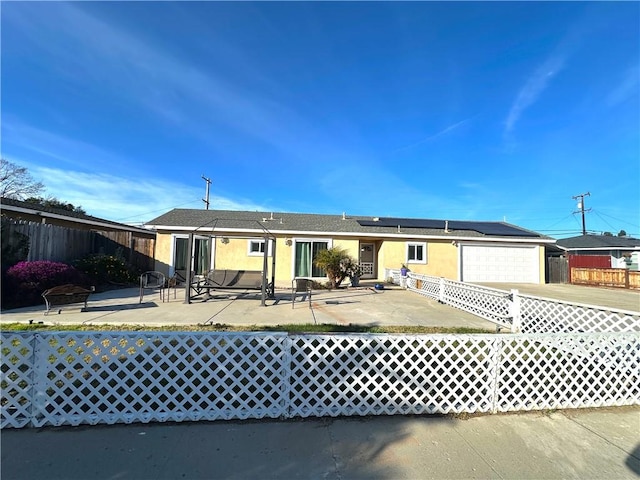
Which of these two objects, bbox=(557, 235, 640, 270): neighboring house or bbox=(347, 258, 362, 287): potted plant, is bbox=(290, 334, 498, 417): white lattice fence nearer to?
bbox=(347, 258, 362, 287): potted plant

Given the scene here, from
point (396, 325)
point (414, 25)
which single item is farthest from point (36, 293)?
point (414, 25)

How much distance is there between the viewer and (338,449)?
265 centimetres

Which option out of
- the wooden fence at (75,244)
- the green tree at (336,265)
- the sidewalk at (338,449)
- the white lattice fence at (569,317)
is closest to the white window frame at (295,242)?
the green tree at (336,265)

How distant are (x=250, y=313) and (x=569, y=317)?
7009 mm

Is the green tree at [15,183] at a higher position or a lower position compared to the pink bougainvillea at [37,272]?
higher

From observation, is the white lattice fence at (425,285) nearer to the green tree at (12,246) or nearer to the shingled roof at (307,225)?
the shingled roof at (307,225)

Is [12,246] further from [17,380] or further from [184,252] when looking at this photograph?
[17,380]

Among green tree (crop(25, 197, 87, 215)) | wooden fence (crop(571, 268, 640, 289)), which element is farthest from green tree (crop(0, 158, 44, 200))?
wooden fence (crop(571, 268, 640, 289))

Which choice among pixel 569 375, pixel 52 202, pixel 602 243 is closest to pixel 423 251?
pixel 569 375

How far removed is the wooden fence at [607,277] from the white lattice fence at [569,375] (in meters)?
17.5

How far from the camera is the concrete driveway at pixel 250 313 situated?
6.69 m

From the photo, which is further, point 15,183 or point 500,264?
point 15,183

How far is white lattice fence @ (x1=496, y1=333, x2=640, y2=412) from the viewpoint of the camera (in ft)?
11.4

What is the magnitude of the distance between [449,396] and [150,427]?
311 cm
